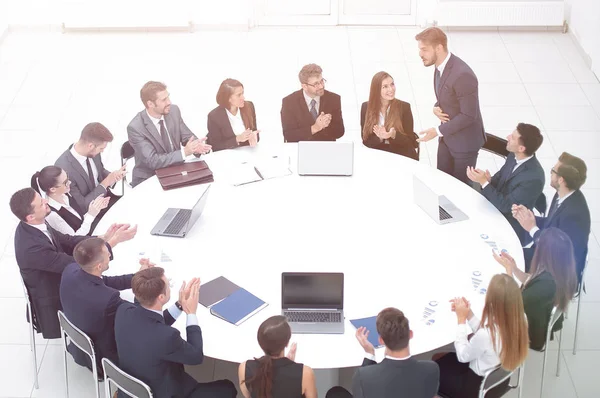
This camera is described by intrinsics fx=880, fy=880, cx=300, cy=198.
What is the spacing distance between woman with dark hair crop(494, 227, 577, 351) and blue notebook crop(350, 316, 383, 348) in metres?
0.92

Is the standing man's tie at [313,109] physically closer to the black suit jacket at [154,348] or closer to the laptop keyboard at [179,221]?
the laptop keyboard at [179,221]

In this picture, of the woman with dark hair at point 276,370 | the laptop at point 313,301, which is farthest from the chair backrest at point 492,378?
the woman with dark hair at point 276,370

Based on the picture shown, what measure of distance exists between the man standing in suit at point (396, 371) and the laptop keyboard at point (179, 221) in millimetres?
1999

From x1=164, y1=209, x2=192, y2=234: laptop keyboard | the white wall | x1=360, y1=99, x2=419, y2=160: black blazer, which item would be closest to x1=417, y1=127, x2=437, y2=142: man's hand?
x1=360, y1=99, x2=419, y2=160: black blazer

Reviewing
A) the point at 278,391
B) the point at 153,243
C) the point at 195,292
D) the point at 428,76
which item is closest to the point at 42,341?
the point at 153,243

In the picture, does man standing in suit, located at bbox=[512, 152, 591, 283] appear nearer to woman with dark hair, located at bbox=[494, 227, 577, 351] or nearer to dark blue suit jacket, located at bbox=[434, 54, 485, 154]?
woman with dark hair, located at bbox=[494, 227, 577, 351]

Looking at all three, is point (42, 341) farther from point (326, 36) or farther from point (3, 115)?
point (326, 36)

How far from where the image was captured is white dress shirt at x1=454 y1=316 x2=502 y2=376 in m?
4.85

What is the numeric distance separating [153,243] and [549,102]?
563 cm

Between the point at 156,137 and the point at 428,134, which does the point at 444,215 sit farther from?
the point at 156,137

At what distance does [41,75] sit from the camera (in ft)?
34.8

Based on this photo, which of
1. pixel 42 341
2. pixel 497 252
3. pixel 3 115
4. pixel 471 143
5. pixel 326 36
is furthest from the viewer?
pixel 326 36

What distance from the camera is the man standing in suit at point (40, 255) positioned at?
5656 mm

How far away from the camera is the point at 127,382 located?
492cm
